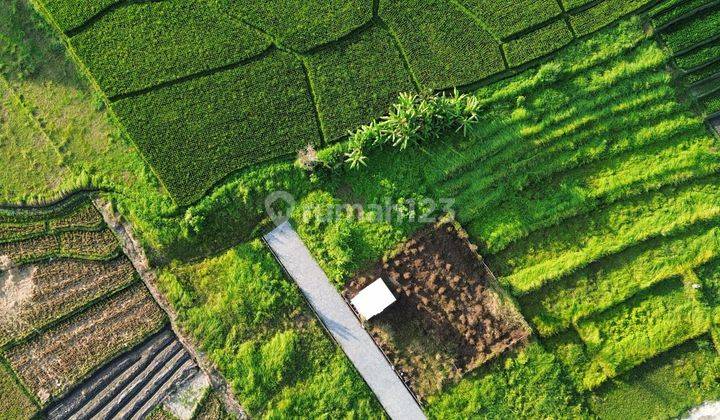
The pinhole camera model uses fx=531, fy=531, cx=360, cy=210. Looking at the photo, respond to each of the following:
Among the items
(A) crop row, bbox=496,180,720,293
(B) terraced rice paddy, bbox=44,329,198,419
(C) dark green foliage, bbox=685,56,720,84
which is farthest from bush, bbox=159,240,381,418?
(C) dark green foliage, bbox=685,56,720,84

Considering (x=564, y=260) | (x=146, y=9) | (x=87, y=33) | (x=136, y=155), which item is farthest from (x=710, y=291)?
(x=87, y=33)

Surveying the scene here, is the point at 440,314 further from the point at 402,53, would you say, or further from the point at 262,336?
the point at 402,53

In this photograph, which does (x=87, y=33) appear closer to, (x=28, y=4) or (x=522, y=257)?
(x=28, y=4)

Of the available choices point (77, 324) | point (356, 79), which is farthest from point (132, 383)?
point (356, 79)

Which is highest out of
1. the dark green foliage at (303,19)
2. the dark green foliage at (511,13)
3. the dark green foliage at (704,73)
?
the dark green foliage at (303,19)

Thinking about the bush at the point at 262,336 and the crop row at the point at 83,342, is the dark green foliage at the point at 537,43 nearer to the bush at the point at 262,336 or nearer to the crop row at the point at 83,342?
the bush at the point at 262,336

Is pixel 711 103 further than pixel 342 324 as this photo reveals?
Yes

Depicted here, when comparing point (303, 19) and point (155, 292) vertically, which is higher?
point (303, 19)

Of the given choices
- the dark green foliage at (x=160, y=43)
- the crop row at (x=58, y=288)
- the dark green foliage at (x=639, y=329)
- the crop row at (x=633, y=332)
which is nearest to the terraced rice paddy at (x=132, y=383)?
the crop row at (x=58, y=288)
